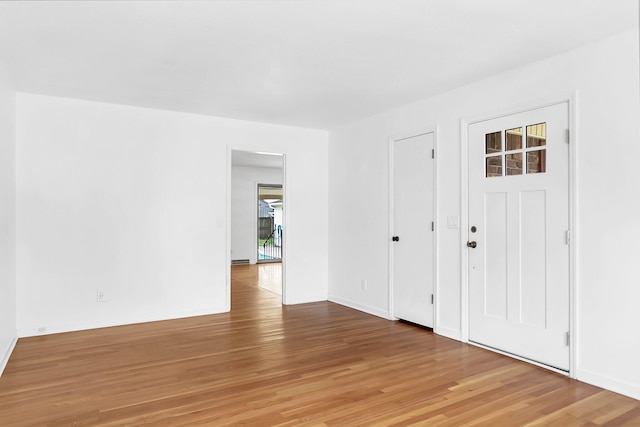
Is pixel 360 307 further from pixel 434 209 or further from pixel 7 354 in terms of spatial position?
pixel 7 354

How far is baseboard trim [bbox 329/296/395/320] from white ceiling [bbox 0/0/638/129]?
2.54 meters

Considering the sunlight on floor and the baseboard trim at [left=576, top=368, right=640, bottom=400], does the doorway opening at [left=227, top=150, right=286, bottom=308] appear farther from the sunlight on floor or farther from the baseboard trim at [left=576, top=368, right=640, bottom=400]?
the baseboard trim at [left=576, top=368, right=640, bottom=400]

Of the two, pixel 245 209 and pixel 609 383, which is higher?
pixel 245 209

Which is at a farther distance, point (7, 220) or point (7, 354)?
point (7, 220)

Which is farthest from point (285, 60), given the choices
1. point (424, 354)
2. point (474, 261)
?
point (424, 354)

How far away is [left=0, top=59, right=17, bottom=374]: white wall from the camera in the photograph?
3334 mm

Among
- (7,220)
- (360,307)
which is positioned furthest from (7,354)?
(360,307)

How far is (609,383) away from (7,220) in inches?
197

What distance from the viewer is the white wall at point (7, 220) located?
3334 mm

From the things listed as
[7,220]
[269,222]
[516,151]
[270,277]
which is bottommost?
[270,277]

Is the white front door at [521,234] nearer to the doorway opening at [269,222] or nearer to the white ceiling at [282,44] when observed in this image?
the white ceiling at [282,44]

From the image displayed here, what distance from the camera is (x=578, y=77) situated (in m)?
3.01

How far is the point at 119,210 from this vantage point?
4.52m

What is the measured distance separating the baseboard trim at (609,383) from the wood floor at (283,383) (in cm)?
7
